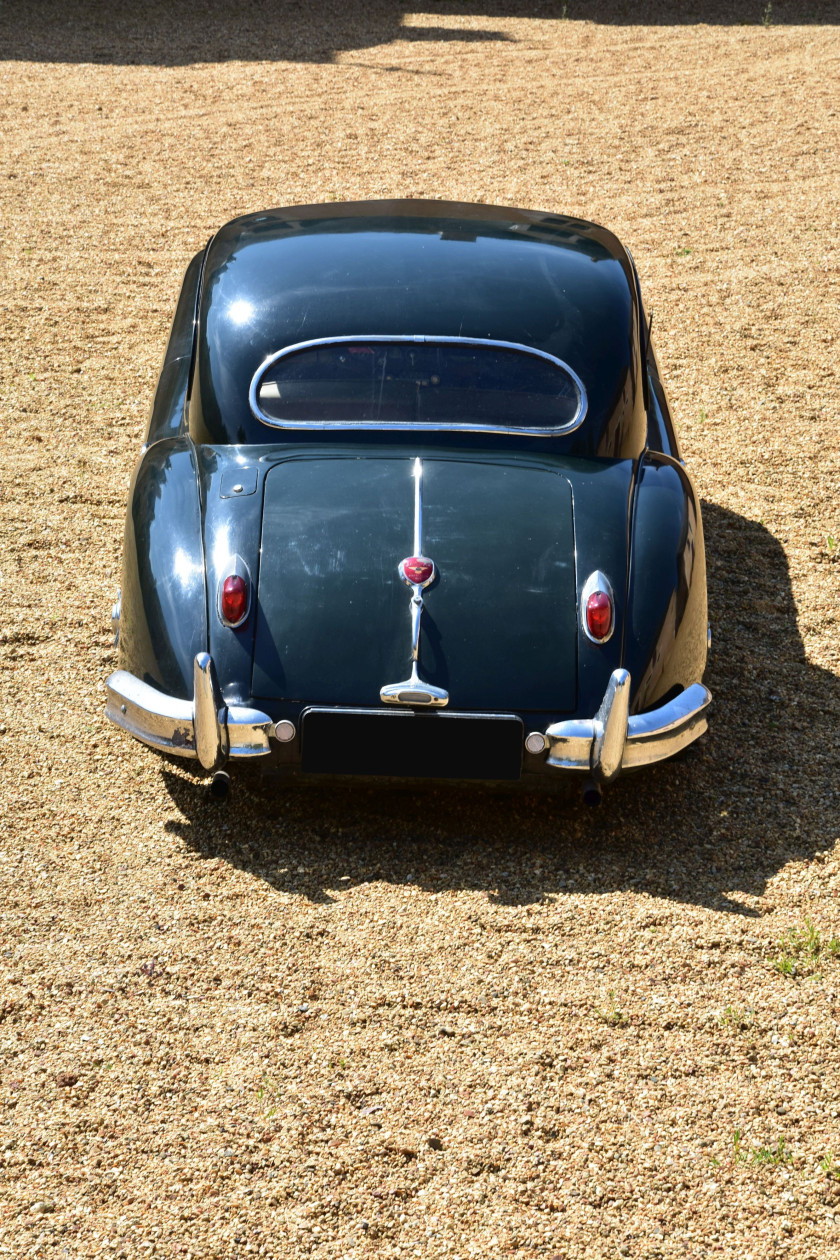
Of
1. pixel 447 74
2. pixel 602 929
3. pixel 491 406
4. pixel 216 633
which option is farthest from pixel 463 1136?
pixel 447 74

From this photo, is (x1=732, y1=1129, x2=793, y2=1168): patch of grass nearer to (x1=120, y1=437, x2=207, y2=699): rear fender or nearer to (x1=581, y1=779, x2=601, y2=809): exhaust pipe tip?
(x1=581, y1=779, x2=601, y2=809): exhaust pipe tip

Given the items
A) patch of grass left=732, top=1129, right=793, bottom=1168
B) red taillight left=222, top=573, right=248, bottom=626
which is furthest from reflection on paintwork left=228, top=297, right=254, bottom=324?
patch of grass left=732, top=1129, right=793, bottom=1168

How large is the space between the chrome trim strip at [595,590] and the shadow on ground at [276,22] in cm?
1240

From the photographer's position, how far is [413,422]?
166 inches

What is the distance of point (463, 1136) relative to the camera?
9.58 feet

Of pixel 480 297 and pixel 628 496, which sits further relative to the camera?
pixel 480 297

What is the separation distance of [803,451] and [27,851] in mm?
4681

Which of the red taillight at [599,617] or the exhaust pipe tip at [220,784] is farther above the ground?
the red taillight at [599,617]

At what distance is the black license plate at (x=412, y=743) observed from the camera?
141 inches

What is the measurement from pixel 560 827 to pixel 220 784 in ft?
3.61

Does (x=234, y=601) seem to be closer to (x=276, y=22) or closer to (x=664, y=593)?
(x=664, y=593)

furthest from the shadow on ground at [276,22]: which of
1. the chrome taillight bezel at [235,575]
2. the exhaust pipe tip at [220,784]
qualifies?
the exhaust pipe tip at [220,784]

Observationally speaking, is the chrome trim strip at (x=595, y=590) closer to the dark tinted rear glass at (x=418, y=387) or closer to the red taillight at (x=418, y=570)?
the red taillight at (x=418, y=570)

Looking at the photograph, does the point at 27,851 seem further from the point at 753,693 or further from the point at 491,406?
the point at 753,693
